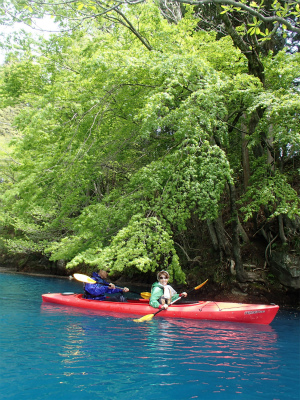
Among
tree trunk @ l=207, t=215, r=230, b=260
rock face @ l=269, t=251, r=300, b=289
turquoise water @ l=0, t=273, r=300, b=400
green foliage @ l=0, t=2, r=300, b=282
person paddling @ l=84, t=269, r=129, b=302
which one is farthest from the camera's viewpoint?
tree trunk @ l=207, t=215, r=230, b=260

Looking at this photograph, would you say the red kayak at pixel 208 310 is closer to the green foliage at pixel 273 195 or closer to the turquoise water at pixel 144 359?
the turquoise water at pixel 144 359

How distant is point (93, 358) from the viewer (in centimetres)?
424

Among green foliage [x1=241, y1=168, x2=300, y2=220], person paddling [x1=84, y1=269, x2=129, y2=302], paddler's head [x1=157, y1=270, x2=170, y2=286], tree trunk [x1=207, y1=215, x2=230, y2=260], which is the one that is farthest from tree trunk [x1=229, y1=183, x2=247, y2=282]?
person paddling [x1=84, y1=269, x2=129, y2=302]

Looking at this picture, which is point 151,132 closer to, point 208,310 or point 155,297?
point 155,297

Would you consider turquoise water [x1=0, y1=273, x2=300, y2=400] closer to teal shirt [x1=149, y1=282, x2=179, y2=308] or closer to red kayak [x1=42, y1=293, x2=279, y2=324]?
red kayak [x1=42, y1=293, x2=279, y2=324]

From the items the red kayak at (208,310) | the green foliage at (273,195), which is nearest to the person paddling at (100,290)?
the red kayak at (208,310)

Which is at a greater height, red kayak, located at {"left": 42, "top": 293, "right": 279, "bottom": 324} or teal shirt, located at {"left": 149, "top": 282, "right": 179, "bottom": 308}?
teal shirt, located at {"left": 149, "top": 282, "right": 179, "bottom": 308}

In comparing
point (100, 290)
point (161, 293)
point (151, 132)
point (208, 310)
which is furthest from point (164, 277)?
point (151, 132)

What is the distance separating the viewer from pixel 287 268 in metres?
9.01

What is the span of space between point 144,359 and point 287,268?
599 centimetres

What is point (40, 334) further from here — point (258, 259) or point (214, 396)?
point (258, 259)

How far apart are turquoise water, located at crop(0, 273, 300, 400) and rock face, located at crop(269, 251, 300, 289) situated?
7.04 ft

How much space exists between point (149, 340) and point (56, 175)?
4.59 meters

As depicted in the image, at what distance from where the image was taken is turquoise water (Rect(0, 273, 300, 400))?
3.37 metres
